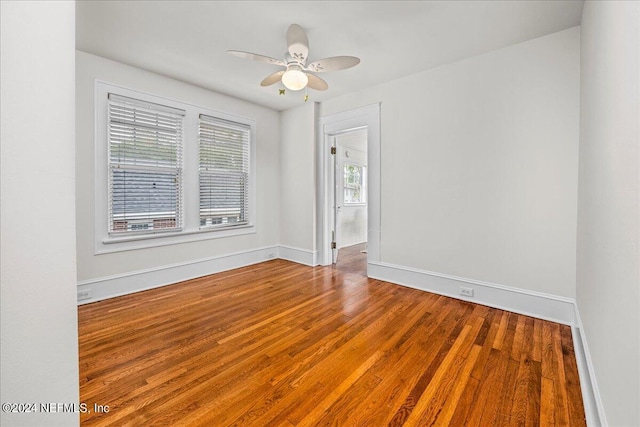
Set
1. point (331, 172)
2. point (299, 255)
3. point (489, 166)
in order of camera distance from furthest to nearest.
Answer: point (299, 255) → point (331, 172) → point (489, 166)

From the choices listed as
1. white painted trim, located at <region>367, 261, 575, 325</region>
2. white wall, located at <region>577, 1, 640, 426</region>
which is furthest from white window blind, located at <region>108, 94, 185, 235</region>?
white wall, located at <region>577, 1, 640, 426</region>

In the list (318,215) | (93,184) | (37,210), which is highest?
(93,184)

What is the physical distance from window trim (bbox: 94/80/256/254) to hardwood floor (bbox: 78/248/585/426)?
28.0 inches

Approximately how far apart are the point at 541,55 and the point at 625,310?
256 cm

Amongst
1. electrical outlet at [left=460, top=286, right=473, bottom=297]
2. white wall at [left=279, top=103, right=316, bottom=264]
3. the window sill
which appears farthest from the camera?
white wall at [left=279, top=103, right=316, bottom=264]

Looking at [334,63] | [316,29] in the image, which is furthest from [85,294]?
[316,29]

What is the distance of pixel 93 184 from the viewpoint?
2.98 metres

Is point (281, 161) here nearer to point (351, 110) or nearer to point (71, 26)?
point (351, 110)

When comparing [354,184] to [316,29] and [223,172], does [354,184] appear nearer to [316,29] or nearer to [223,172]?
[223,172]

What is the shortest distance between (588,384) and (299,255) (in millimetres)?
3684

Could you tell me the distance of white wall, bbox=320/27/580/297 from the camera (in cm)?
249

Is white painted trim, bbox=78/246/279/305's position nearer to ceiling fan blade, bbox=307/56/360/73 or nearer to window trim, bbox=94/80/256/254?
window trim, bbox=94/80/256/254

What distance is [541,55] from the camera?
101 inches

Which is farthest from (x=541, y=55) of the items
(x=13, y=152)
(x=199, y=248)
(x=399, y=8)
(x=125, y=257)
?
(x=125, y=257)
